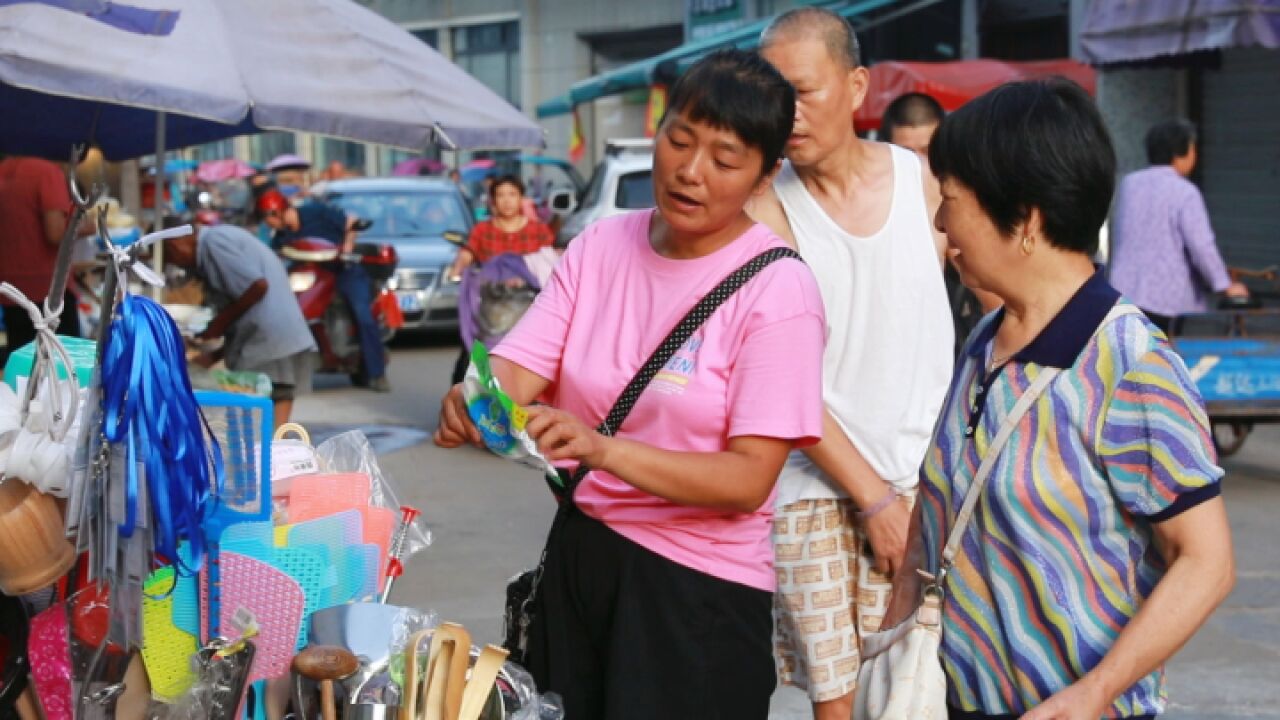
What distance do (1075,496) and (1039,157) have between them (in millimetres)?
477

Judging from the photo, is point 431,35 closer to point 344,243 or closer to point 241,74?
point 344,243

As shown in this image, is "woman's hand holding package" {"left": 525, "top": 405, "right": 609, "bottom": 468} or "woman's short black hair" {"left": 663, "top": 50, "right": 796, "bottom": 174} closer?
"woman's hand holding package" {"left": 525, "top": 405, "right": 609, "bottom": 468}

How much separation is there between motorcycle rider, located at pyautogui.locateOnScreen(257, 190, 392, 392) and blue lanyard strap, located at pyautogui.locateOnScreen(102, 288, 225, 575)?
10.6 m

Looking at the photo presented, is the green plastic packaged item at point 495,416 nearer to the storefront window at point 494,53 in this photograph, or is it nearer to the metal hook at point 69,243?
the metal hook at point 69,243

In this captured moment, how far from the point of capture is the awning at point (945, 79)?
15812 millimetres

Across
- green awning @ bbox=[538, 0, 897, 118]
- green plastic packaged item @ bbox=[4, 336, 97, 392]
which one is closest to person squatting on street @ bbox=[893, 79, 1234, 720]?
green plastic packaged item @ bbox=[4, 336, 97, 392]

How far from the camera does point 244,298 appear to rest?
352 inches

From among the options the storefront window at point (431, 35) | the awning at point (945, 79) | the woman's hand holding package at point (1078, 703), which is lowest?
the woman's hand holding package at point (1078, 703)

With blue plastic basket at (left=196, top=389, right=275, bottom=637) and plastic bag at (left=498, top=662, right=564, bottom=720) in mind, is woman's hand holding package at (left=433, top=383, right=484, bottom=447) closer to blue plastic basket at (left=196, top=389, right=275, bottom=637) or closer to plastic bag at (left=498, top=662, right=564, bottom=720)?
plastic bag at (left=498, top=662, right=564, bottom=720)

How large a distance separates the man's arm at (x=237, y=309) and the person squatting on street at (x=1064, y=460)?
22.9 feet

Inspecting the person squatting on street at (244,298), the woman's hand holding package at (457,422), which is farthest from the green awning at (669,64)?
the woman's hand holding package at (457,422)

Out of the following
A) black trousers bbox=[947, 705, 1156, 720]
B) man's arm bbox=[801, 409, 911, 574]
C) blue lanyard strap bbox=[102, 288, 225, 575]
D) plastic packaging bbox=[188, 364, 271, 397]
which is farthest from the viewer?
plastic packaging bbox=[188, 364, 271, 397]

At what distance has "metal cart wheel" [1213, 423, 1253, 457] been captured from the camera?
10.2 metres

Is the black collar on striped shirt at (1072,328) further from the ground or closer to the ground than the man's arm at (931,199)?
closer to the ground
